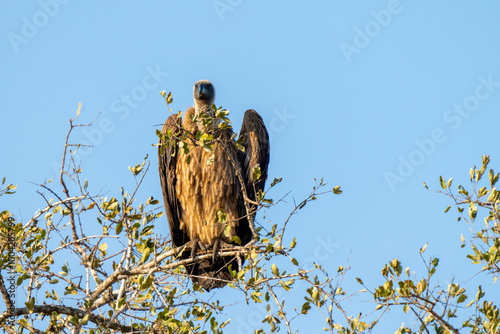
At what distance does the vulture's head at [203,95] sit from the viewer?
27.4 ft

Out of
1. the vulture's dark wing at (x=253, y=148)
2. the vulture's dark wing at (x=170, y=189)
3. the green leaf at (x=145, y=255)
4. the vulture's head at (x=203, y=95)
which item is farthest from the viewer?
the vulture's head at (x=203, y=95)

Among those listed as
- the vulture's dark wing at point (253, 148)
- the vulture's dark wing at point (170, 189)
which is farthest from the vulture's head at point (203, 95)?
the vulture's dark wing at point (170, 189)

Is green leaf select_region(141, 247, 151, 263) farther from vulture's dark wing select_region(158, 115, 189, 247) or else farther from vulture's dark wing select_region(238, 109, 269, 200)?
vulture's dark wing select_region(158, 115, 189, 247)

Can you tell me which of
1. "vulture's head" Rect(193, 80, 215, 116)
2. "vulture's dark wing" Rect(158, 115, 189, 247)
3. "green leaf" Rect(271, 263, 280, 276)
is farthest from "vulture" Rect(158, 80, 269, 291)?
→ "green leaf" Rect(271, 263, 280, 276)

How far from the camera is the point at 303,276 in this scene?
5.08 meters

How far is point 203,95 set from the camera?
8359mm

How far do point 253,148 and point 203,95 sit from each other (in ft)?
3.99

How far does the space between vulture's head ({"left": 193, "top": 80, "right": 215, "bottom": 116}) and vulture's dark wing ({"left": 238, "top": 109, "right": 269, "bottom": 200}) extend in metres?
0.67

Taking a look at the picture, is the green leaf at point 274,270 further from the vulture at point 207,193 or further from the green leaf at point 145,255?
the vulture at point 207,193

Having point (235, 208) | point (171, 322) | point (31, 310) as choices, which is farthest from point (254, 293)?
point (235, 208)

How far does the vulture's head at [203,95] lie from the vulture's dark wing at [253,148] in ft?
2.21

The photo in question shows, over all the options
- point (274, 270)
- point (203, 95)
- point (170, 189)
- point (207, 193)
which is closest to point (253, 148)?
point (207, 193)

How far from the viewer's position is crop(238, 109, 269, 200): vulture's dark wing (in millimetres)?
7434

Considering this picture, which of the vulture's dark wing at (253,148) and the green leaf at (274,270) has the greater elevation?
the vulture's dark wing at (253,148)
